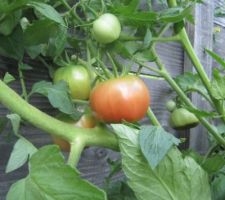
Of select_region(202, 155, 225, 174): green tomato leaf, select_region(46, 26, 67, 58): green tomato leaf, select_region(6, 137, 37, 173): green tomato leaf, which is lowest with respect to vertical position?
select_region(202, 155, 225, 174): green tomato leaf

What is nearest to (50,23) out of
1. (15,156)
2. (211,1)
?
(15,156)

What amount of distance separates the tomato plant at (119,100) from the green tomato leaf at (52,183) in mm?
152

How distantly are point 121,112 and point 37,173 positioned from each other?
0.56ft

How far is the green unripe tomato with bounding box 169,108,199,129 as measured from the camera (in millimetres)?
913

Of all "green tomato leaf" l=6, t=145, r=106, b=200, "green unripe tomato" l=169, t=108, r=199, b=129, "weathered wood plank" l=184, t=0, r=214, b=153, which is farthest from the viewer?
"weathered wood plank" l=184, t=0, r=214, b=153

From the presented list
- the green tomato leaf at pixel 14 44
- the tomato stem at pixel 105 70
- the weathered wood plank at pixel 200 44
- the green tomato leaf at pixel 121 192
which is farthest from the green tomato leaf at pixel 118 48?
the weathered wood plank at pixel 200 44

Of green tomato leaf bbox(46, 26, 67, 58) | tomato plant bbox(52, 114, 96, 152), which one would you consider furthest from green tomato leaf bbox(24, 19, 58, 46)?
tomato plant bbox(52, 114, 96, 152)

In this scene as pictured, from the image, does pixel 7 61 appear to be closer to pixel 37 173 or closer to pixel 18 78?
pixel 18 78

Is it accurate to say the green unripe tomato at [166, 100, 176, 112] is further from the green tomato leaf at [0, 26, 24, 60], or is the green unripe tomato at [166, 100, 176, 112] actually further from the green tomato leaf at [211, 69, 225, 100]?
the green tomato leaf at [0, 26, 24, 60]

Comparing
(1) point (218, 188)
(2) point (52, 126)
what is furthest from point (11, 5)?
(1) point (218, 188)

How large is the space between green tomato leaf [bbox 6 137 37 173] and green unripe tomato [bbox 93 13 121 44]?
0.18m

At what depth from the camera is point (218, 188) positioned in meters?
0.69

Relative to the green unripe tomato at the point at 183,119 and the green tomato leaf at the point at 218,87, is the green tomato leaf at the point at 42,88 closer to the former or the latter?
the green tomato leaf at the point at 218,87

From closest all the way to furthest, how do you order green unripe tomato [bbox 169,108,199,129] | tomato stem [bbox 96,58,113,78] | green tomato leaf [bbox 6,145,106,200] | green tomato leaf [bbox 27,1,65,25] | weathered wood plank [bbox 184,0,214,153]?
green tomato leaf [bbox 6,145,106,200], green tomato leaf [bbox 27,1,65,25], tomato stem [bbox 96,58,113,78], green unripe tomato [bbox 169,108,199,129], weathered wood plank [bbox 184,0,214,153]
